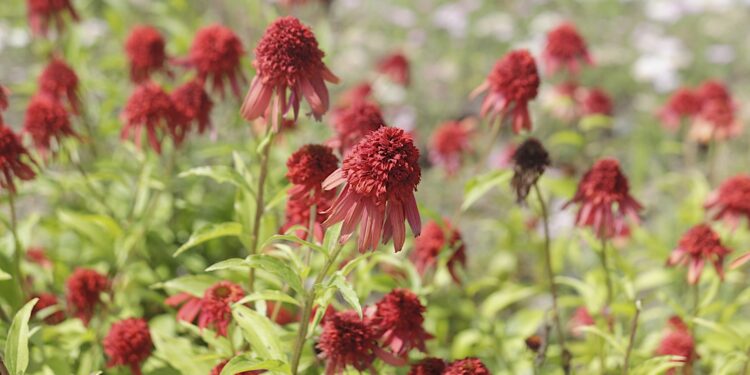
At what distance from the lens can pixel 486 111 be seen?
7.99ft

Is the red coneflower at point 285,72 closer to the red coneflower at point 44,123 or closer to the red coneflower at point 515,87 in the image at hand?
the red coneflower at point 515,87

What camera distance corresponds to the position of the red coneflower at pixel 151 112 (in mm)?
2479

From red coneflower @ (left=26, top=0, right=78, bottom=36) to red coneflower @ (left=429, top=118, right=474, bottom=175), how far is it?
177cm

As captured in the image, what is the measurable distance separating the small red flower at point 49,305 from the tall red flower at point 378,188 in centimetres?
137

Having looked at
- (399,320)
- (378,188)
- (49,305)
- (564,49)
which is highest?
(564,49)

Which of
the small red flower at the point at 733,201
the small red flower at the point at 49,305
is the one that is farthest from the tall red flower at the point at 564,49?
the small red flower at the point at 49,305

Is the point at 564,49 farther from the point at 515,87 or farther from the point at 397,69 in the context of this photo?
the point at 515,87

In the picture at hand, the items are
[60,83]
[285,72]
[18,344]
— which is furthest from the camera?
[60,83]

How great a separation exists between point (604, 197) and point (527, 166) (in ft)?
1.11

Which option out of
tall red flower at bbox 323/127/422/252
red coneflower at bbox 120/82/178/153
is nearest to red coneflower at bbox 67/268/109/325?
red coneflower at bbox 120/82/178/153

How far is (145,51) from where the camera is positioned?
9.60 ft

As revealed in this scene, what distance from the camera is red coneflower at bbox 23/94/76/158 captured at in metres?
2.50

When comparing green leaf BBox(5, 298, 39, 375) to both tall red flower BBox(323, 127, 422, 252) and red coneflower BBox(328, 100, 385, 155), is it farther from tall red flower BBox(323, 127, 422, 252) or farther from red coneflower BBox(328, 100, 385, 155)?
red coneflower BBox(328, 100, 385, 155)

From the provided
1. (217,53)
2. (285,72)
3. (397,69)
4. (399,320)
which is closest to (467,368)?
(399,320)
